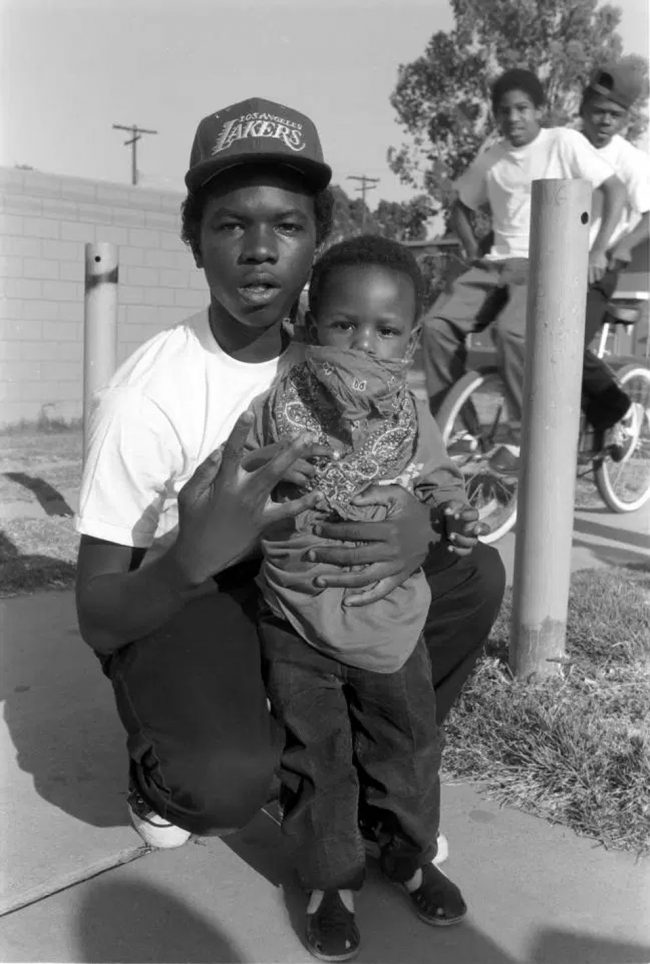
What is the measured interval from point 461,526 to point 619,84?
3751mm

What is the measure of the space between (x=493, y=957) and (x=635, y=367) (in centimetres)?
417

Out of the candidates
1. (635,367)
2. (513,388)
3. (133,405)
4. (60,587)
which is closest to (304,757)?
(133,405)

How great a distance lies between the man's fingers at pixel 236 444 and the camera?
1.65 meters

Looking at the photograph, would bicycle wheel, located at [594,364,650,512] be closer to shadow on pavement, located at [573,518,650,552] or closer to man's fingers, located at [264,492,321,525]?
shadow on pavement, located at [573,518,650,552]

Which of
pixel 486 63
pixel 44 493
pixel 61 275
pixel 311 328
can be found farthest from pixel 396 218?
pixel 311 328

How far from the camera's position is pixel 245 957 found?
176 cm

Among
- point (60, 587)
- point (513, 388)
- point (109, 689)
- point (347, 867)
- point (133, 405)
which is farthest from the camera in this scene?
point (513, 388)

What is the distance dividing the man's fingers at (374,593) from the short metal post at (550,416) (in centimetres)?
83

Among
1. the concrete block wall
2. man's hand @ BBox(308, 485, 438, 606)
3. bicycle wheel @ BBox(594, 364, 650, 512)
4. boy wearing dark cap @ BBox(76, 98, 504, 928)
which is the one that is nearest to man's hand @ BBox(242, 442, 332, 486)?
boy wearing dark cap @ BBox(76, 98, 504, 928)

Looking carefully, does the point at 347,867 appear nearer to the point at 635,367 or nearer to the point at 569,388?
the point at 569,388

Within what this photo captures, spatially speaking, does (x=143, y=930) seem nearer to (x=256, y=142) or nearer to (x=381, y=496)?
(x=381, y=496)

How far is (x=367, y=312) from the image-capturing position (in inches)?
81.1

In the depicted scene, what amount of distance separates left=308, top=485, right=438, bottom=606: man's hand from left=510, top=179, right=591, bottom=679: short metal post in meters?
0.76

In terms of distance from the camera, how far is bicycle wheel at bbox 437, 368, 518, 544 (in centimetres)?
464
